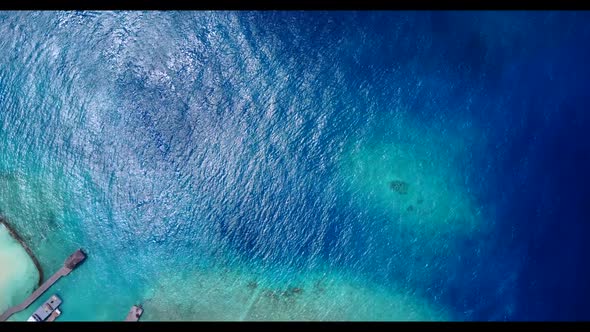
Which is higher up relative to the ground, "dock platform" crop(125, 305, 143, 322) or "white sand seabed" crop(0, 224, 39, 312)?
"white sand seabed" crop(0, 224, 39, 312)

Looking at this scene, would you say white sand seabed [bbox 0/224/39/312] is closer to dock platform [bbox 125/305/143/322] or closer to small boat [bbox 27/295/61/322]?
small boat [bbox 27/295/61/322]

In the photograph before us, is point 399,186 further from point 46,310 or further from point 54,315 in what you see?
point 46,310

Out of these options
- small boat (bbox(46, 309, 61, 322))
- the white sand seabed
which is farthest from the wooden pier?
small boat (bbox(46, 309, 61, 322))

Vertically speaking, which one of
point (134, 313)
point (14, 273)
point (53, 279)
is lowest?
point (134, 313)

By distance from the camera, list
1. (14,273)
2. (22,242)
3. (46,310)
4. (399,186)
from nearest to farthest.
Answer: (46,310) → (14,273) → (22,242) → (399,186)

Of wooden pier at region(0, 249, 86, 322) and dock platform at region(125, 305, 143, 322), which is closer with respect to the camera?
wooden pier at region(0, 249, 86, 322)

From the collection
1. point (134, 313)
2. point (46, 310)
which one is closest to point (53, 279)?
point (46, 310)
